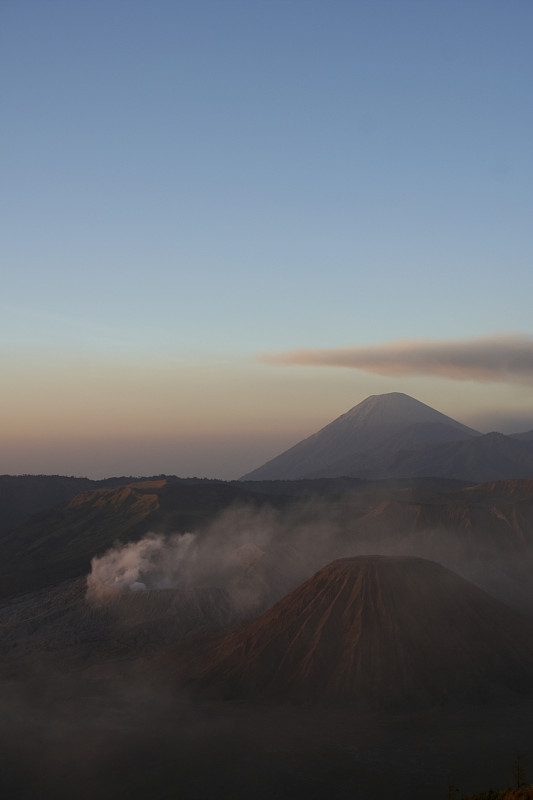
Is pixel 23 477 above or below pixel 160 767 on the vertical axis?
above

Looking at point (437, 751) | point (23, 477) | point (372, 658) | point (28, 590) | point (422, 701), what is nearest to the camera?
point (437, 751)

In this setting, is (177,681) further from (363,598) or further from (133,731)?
(363,598)

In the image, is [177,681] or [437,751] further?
[177,681]

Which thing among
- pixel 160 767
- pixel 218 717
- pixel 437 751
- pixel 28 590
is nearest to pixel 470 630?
pixel 437 751

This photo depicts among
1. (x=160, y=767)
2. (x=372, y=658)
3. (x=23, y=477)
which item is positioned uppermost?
(x=23, y=477)

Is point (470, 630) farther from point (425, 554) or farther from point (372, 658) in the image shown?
point (425, 554)

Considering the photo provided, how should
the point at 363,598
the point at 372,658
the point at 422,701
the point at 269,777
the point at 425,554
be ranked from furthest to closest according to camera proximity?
the point at 425,554 < the point at 363,598 < the point at 372,658 < the point at 422,701 < the point at 269,777
